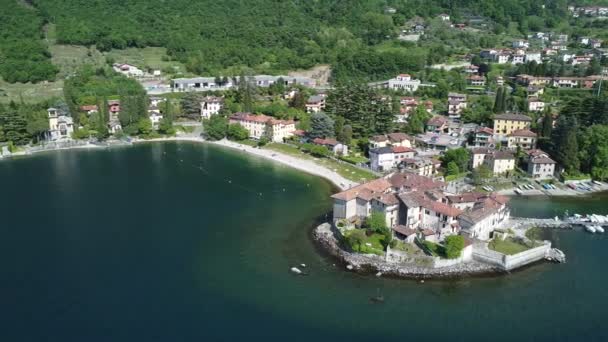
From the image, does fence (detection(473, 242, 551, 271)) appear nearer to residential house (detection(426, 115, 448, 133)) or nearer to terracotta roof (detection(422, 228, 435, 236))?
terracotta roof (detection(422, 228, 435, 236))

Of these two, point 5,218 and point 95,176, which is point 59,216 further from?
point 95,176

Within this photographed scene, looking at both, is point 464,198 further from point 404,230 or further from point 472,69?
point 472,69

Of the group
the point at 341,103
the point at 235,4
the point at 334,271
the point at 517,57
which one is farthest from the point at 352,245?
the point at 235,4

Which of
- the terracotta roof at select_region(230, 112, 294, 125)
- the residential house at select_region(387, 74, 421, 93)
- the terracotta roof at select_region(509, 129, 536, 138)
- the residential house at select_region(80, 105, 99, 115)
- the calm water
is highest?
the residential house at select_region(387, 74, 421, 93)

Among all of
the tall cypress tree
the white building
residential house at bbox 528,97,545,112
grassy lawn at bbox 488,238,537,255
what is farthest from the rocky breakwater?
the white building

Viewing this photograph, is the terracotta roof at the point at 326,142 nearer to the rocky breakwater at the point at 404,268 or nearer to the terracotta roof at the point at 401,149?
the terracotta roof at the point at 401,149

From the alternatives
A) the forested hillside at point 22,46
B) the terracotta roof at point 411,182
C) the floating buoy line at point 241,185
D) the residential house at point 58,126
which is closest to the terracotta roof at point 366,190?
the terracotta roof at point 411,182

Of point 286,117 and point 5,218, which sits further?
point 286,117
